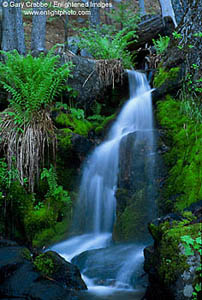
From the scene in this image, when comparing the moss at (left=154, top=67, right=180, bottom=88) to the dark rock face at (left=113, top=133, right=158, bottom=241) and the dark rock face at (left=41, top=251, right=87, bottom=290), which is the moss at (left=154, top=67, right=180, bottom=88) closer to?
the dark rock face at (left=113, top=133, right=158, bottom=241)

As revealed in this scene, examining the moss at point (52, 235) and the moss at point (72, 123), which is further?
the moss at point (72, 123)

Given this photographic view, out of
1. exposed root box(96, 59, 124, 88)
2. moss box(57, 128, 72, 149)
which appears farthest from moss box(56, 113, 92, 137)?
exposed root box(96, 59, 124, 88)

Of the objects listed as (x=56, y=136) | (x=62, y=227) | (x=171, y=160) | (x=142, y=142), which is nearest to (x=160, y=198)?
(x=171, y=160)

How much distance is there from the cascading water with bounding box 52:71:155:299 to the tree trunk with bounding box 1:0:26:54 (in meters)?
3.78

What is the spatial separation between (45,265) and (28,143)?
223cm

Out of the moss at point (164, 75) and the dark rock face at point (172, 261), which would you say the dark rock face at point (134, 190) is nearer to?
the dark rock face at point (172, 261)

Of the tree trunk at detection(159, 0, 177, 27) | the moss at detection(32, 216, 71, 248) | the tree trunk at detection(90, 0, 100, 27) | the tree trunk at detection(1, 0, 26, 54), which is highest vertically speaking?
the tree trunk at detection(90, 0, 100, 27)

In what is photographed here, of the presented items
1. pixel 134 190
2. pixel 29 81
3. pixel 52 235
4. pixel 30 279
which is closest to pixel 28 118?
pixel 29 81

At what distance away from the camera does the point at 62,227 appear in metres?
4.73

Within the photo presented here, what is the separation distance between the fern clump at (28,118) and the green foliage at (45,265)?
1656 mm

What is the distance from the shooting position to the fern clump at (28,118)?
15.1 ft

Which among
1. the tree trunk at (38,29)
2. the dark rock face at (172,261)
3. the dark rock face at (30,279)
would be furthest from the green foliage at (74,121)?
the tree trunk at (38,29)

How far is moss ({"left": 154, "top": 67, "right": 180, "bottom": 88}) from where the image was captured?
19.2ft

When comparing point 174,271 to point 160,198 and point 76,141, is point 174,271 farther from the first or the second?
point 76,141
